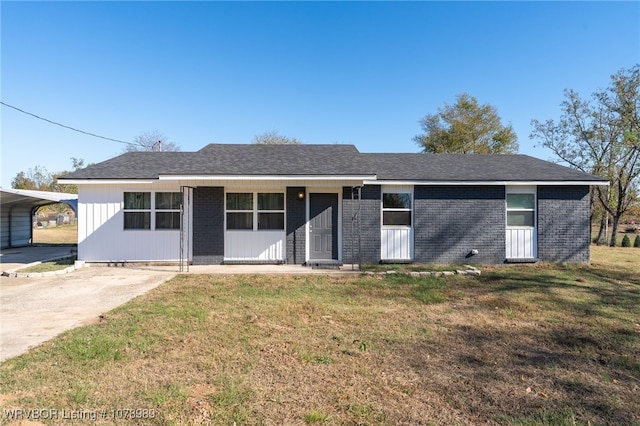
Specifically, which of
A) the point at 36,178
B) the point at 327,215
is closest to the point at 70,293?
the point at 327,215

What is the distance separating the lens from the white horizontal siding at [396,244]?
11.3 meters

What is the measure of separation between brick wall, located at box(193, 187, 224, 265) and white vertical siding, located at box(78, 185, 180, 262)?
752 millimetres

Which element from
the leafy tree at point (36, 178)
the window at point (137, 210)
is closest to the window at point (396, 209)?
the window at point (137, 210)

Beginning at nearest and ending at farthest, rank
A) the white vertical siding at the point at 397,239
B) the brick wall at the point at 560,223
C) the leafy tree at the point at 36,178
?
the white vertical siding at the point at 397,239
the brick wall at the point at 560,223
the leafy tree at the point at 36,178

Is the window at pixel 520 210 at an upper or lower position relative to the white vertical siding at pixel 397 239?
upper

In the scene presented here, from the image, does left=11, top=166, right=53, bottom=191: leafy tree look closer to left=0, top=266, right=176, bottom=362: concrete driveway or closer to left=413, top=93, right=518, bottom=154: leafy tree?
left=0, top=266, right=176, bottom=362: concrete driveway

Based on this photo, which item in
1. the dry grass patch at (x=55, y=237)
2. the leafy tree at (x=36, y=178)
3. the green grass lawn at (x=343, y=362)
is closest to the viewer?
the green grass lawn at (x=343, y=362)

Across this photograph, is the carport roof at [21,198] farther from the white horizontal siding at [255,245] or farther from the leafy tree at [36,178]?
the leafy tree at [36,178]

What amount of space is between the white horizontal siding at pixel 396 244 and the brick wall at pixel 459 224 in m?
0.29

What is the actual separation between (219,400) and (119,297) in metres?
5.12

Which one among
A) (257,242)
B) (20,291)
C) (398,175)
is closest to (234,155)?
(257,242)

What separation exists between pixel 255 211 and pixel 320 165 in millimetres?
2655

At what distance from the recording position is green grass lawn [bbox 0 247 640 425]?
313cm

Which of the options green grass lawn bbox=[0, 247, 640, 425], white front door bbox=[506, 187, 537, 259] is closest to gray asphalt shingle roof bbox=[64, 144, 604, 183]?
white front door bbox=[506, 187, 537, 259]
